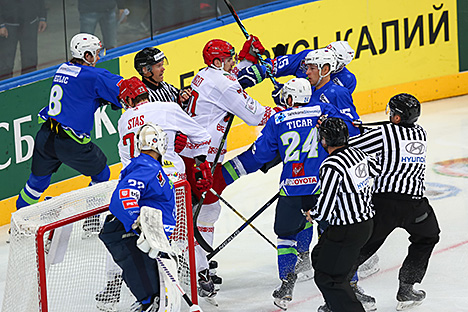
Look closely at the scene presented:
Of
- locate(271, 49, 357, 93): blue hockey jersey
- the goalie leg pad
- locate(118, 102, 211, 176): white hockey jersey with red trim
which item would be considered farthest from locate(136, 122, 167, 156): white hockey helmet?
locate(271, 49, 357, 93): blue hockey jersey

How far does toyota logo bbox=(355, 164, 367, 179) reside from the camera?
161 inches

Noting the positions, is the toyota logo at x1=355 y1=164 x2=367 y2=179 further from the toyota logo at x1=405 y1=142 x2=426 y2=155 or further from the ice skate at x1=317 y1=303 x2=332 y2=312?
the ice skate at x1=317 y1=303 x2=332 y2=312

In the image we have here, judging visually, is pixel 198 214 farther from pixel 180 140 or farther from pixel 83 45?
pixel 83 45

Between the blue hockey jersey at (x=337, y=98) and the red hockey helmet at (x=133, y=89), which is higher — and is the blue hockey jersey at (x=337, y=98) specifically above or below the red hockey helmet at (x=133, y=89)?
above

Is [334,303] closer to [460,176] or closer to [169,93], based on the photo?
[169,93]

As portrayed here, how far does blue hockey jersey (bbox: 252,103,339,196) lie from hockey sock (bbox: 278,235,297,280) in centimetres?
27

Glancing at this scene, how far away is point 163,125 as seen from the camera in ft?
14.9

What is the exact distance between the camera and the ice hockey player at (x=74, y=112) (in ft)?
18.8

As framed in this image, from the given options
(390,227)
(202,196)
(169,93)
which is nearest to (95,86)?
(169,93)

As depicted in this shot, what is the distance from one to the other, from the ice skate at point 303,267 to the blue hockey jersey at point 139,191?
1452 mm

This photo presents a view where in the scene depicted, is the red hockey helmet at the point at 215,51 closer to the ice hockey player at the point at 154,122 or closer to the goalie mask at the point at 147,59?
the goalie mask at the point at 147,59

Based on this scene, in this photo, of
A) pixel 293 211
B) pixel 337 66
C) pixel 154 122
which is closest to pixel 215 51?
pixel 154 122

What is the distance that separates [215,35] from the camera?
7.90 metres

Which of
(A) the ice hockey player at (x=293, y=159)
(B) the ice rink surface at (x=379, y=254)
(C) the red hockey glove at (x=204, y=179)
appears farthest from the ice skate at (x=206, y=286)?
(C) the red hockey glove at (x=204, y=179)
